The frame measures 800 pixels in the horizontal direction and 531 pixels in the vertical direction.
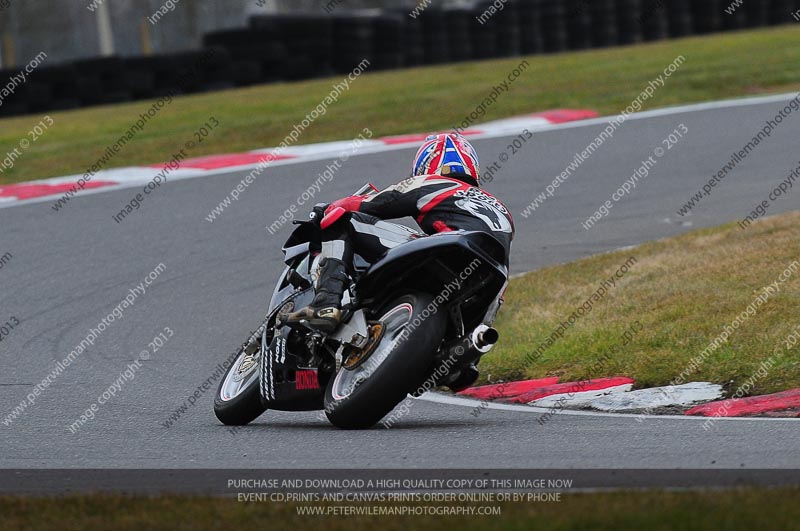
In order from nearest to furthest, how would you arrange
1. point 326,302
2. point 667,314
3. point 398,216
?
point 326,302 → point 398,216 → point 667,314

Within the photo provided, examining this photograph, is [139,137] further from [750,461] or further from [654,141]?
[750,461]

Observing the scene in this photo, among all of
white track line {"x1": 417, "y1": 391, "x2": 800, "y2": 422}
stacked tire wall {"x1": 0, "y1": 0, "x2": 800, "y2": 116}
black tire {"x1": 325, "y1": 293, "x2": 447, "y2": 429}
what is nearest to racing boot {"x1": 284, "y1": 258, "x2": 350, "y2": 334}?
black tire {"x1": 325, "y1": 293, "x2": 447, "y2": 429}

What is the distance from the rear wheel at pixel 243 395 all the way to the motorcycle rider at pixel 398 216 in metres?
0.59

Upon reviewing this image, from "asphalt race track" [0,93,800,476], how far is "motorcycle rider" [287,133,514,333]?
785mm

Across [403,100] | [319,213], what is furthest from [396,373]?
[403,100]

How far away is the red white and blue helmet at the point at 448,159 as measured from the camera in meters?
6.38

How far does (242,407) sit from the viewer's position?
21.4 feet

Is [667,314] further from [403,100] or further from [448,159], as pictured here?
[403,100]

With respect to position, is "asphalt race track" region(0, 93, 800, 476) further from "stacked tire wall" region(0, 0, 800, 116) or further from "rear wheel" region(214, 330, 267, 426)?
"stacked tire wall" region(0, 0, 800, 116)

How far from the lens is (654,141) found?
15211mm

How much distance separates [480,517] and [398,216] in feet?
7.95

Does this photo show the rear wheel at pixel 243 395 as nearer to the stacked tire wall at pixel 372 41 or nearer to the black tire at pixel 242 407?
the black tire at pixel 242 407

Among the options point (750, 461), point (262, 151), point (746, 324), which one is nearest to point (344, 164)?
Result: point (262, 151)

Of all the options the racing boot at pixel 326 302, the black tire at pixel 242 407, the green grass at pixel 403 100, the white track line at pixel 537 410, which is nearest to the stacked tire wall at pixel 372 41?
the green grass at pixel 403 100
